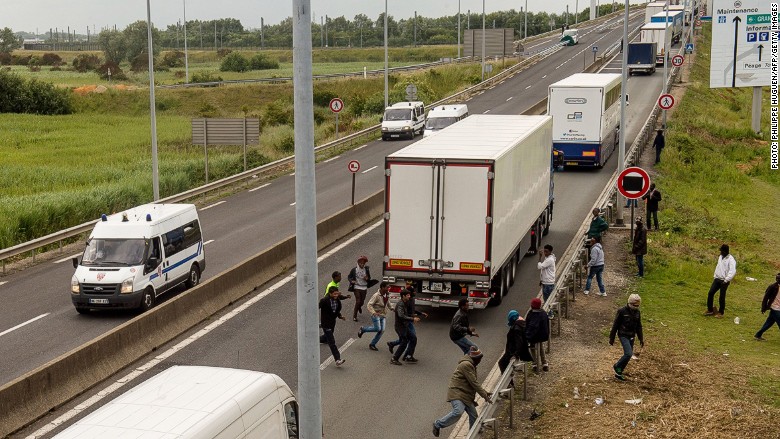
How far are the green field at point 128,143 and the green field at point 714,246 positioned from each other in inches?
779

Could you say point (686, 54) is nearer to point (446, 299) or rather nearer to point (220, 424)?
point (446, 299)

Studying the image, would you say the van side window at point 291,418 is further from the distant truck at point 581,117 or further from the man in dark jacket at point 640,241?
the distant truck at point 581,117

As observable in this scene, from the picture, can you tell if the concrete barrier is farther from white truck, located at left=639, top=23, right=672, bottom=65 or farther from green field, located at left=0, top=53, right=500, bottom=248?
white truck, located at left=639, top=23, right=672, bottom=65

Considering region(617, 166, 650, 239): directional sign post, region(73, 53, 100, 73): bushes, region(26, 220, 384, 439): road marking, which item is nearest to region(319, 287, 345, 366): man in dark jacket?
region(26, 220, 384, 439): road marking

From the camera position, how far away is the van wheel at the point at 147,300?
71.6 ft

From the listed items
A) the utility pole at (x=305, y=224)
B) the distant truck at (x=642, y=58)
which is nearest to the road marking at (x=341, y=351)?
the utility pole at (x=305, y=224)

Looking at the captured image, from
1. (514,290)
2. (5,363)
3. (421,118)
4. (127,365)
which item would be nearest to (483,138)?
(514,290)

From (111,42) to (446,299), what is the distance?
13299 centimetres

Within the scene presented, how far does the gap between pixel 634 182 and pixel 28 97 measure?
223 ft

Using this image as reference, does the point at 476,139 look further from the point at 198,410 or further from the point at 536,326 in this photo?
the point at 198,410

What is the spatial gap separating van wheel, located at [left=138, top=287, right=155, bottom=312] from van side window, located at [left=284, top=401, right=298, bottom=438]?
36.1 feet

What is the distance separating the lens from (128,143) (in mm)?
59250

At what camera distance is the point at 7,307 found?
23.0m

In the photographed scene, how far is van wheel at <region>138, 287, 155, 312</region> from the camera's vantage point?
21812 millimetres
